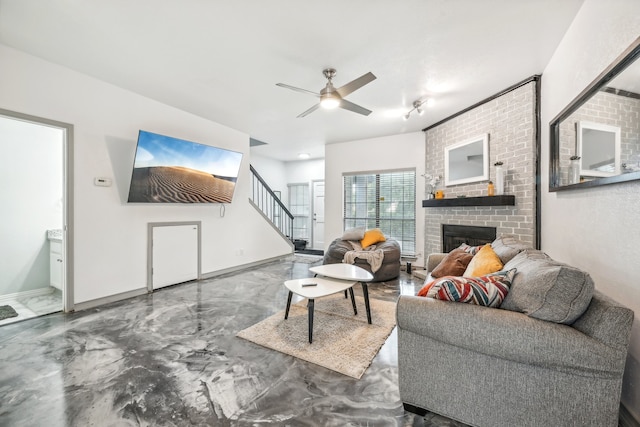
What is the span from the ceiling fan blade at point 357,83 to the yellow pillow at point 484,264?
181 centimetres

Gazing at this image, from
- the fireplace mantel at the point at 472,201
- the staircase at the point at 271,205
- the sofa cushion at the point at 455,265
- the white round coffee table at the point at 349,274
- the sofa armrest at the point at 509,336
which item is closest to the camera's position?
the sofa armrest at the point at 509,336

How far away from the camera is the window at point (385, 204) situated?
17.6 ft

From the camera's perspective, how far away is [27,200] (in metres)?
3.57

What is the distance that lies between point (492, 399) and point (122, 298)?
398 centimetres

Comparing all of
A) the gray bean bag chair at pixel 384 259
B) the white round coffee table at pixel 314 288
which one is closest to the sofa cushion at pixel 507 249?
the white round coffee table at pixel 314 288

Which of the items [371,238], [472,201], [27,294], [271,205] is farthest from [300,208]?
[27,294]

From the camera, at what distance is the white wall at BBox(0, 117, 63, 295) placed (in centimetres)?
340

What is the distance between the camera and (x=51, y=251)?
3705 mm

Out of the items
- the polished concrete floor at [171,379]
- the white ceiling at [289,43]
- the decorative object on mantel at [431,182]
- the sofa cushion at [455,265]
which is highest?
the white ceiling at [289,43]

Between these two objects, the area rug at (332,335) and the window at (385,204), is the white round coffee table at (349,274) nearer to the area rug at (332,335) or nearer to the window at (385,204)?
the area rug at (332,335)

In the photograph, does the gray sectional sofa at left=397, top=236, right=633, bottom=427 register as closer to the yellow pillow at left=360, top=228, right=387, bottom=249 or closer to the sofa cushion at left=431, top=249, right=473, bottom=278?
the sofa cushion at left=431, top=249, right=473, bottom=278

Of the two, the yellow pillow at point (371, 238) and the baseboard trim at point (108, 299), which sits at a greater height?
the yellow pillow at point (371, 238)

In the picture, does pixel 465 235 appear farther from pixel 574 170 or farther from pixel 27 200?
pixel 27 200

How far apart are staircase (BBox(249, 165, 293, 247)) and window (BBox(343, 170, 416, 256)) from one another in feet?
6.17
